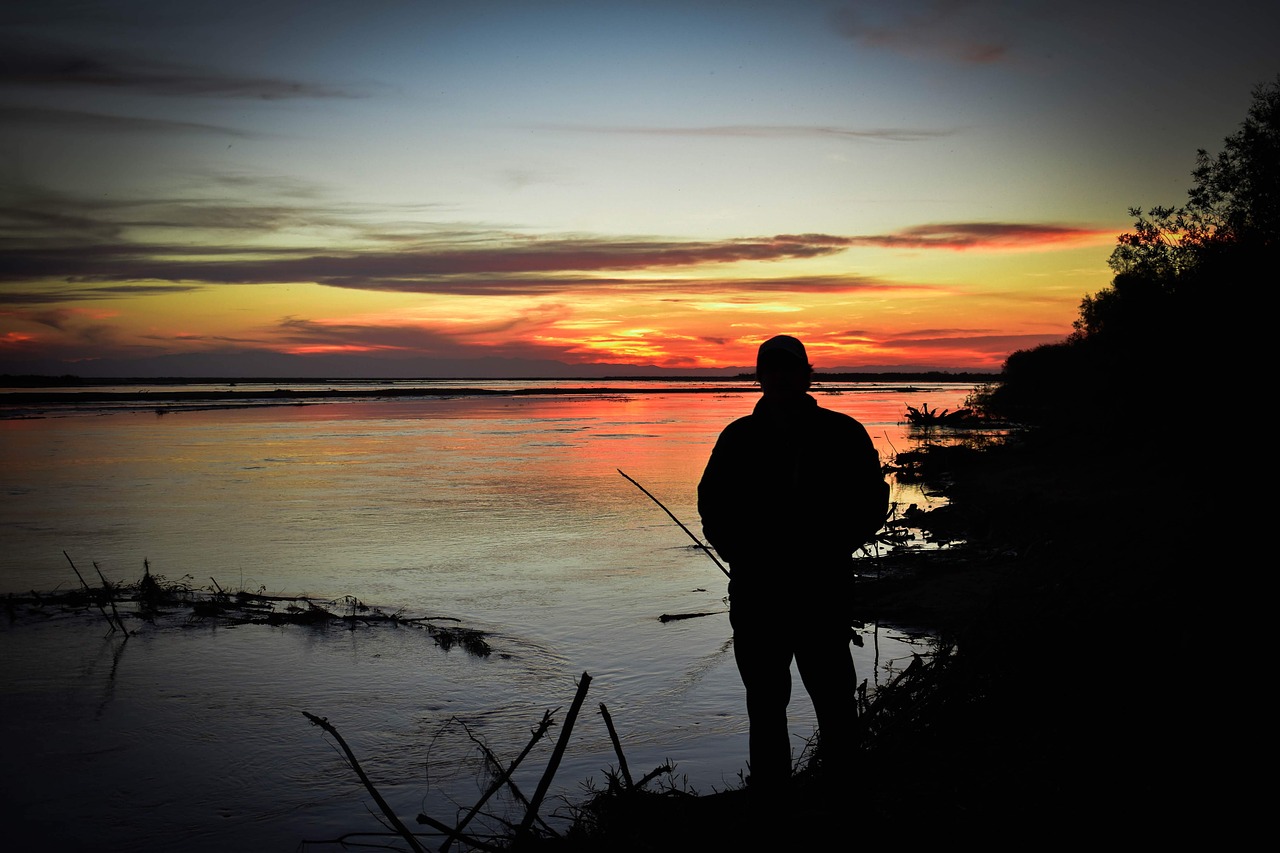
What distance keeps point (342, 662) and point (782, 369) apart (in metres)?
7.25

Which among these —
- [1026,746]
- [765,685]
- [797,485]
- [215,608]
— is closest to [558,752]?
[765,685]

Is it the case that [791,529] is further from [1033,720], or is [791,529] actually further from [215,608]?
[215,608]

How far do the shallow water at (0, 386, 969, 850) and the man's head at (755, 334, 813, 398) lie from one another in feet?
3.23

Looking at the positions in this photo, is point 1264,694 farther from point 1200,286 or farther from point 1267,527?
point 1200,286

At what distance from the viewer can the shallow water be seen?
6371 mm

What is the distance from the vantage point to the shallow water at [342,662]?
20.9 feet

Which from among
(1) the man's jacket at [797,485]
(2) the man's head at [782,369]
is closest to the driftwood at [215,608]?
(1) the man's jacket at [797,485]

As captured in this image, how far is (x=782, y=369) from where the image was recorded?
385 cm

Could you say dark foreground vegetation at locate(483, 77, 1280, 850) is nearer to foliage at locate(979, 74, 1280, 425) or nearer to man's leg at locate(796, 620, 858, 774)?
man's leg at locate(796, 620, 858, 774)

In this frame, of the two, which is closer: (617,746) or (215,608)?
(617,746)

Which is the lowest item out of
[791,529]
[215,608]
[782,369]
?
[215,608]

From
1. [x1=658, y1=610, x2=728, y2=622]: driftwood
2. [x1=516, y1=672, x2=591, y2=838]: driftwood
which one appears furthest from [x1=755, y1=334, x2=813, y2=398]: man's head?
[x1=658, y1=610, x2=728, y2=622]: driftwood

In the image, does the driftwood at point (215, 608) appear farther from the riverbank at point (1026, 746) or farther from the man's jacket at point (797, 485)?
the man's jacket at point (797, 485)

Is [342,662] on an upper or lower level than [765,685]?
lower
